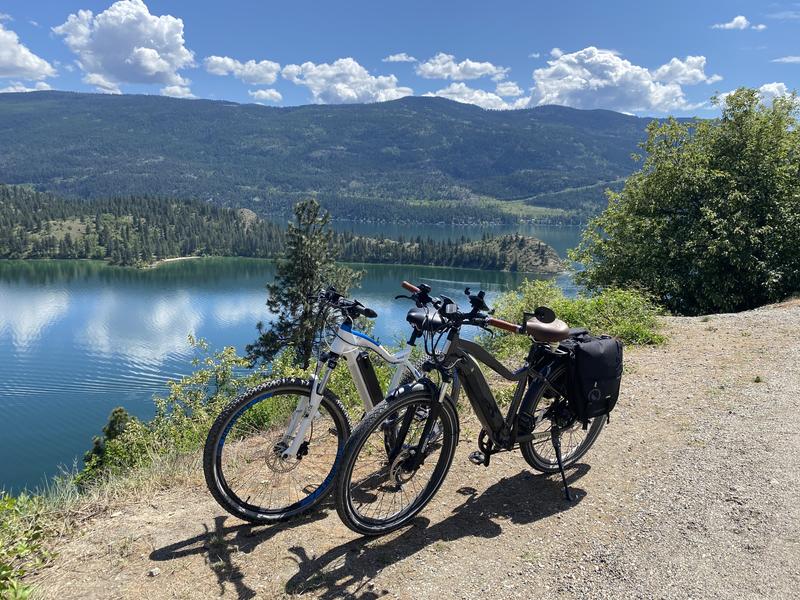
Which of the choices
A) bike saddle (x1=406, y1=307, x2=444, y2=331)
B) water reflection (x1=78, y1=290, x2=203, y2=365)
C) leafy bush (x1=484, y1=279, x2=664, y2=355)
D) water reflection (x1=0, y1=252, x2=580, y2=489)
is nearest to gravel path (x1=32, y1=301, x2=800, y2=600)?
bike saddle (x1=406, y1=307, x2=444, y2=331)

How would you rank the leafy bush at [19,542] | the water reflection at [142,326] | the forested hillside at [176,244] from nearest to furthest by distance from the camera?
1. the leafy bush at [19,542]
2. the water reflection at [142,326]
3. the forested hillside at [176,244]

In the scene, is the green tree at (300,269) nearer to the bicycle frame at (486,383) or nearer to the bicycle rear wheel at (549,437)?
the bicycle rear wheel at (549,437)

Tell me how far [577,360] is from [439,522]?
177cm

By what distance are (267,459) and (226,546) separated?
67cm

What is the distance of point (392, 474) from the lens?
4.19m

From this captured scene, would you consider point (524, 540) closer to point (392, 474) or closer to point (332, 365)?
point (392, 474)

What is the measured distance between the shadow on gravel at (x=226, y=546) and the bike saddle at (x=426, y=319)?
1.76m

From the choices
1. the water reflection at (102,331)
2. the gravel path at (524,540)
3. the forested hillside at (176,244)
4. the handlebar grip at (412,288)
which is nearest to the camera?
the gravel path at (524,540)

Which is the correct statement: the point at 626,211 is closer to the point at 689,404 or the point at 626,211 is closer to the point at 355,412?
the point at 689,404

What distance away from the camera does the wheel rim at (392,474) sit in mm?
4078

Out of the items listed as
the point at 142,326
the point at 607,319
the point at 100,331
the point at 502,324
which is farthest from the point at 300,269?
the point at 100,331

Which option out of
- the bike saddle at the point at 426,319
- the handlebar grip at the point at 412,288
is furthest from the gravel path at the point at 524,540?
the handlebar grip at the point at 412,288

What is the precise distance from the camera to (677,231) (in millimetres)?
16688

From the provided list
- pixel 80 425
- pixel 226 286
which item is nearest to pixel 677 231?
pixel 80 425
